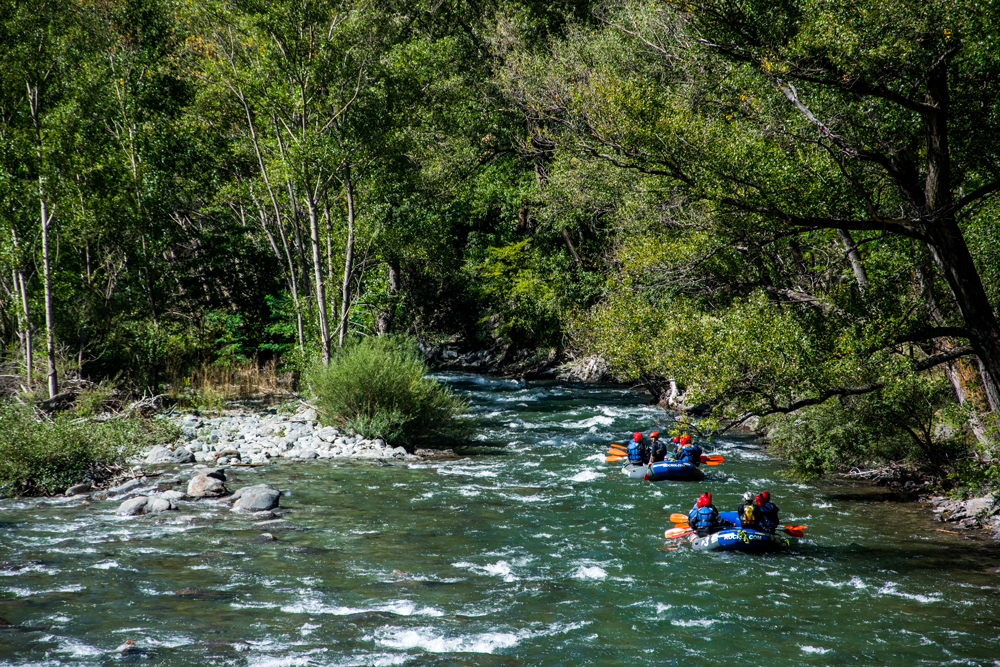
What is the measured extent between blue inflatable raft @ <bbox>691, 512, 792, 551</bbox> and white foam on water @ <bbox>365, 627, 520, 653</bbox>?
3825 mm

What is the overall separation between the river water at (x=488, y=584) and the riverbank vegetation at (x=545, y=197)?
1.81m

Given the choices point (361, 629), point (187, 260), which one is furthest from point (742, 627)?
point (187, 260)

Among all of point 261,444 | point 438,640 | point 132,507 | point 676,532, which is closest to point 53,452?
point 132,507

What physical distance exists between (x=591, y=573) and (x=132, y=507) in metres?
6.73

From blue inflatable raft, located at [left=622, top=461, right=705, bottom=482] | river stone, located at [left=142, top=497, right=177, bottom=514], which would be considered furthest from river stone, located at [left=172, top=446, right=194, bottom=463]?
blue inflatable raft, located at [left=622, top=461, right=705, bottom=482]

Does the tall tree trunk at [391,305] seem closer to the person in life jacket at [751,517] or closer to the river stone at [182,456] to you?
the river stone at [182,456]

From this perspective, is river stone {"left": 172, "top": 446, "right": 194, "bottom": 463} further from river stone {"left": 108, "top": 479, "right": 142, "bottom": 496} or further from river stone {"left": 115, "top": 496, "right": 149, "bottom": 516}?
river stone {"left": 115, "top": 496, "right": 149, "bottom": 516}

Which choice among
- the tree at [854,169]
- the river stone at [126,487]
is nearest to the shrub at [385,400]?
the river stone at [126,487]

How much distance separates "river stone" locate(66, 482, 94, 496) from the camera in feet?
38.5

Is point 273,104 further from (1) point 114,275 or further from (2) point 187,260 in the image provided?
(2) point 187,260

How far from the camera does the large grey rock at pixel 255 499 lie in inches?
452

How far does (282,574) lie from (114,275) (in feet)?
56.3

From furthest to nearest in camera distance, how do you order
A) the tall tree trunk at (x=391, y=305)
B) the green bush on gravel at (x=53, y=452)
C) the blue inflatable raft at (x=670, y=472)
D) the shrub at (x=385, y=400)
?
the tall tree trunk at (x=391, y=305) < the shrub at (x=385, y=400) < the blue inflatable raft at (x=670, y=472) < the green bush on gravel at (x=53, y=452)

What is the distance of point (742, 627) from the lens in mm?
7484
